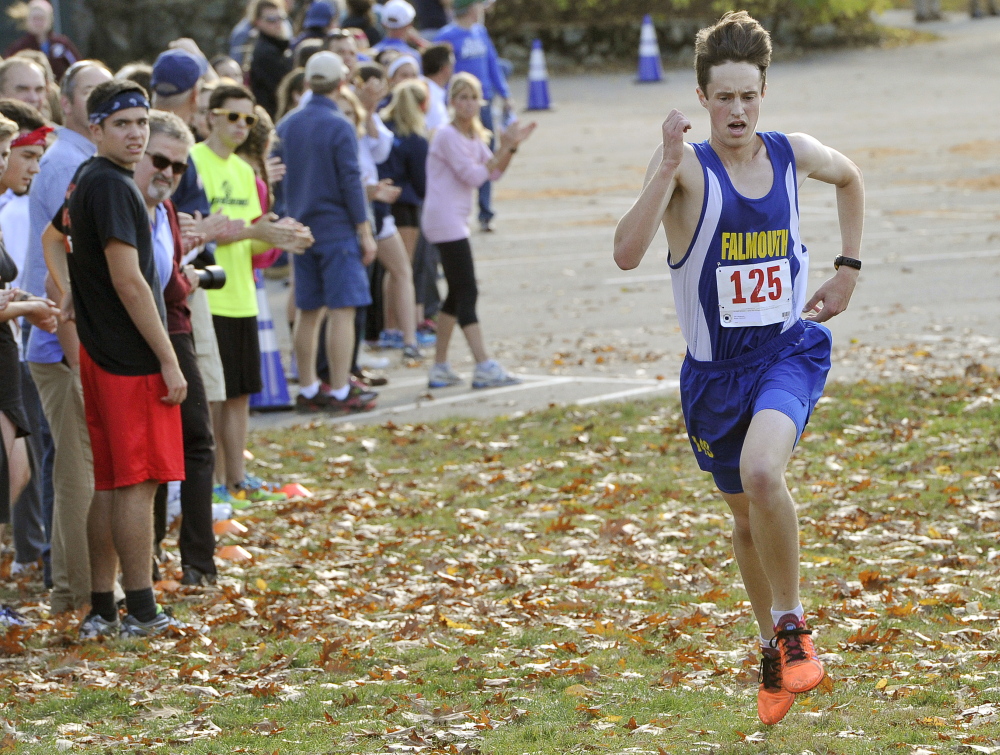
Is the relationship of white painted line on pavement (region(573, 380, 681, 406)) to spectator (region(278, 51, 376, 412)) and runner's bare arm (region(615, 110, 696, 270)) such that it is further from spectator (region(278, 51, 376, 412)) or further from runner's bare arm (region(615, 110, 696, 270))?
runner's bare arm (region(615, 110, 696, 270))

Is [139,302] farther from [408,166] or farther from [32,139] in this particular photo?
[408,166]

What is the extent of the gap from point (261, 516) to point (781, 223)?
436 centimetres

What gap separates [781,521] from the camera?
4.55 m

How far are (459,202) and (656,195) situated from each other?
6.60 meters

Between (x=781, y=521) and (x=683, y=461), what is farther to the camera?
(x=683, y=461)

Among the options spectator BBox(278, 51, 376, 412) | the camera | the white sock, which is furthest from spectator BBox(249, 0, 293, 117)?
the white sock

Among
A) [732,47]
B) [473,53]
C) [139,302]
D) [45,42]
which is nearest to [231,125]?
[139,302]

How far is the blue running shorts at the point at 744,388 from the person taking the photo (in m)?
4.68

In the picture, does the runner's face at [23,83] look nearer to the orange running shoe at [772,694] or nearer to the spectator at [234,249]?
the spectator at [234,249]

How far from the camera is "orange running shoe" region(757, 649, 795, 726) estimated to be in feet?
14.9

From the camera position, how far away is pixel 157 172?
20.7 ft

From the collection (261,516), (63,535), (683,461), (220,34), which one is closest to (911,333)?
(683,461)

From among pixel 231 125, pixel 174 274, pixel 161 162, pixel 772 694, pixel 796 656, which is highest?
pixel 231 125

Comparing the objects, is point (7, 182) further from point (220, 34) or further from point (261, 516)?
point (220, 34)
